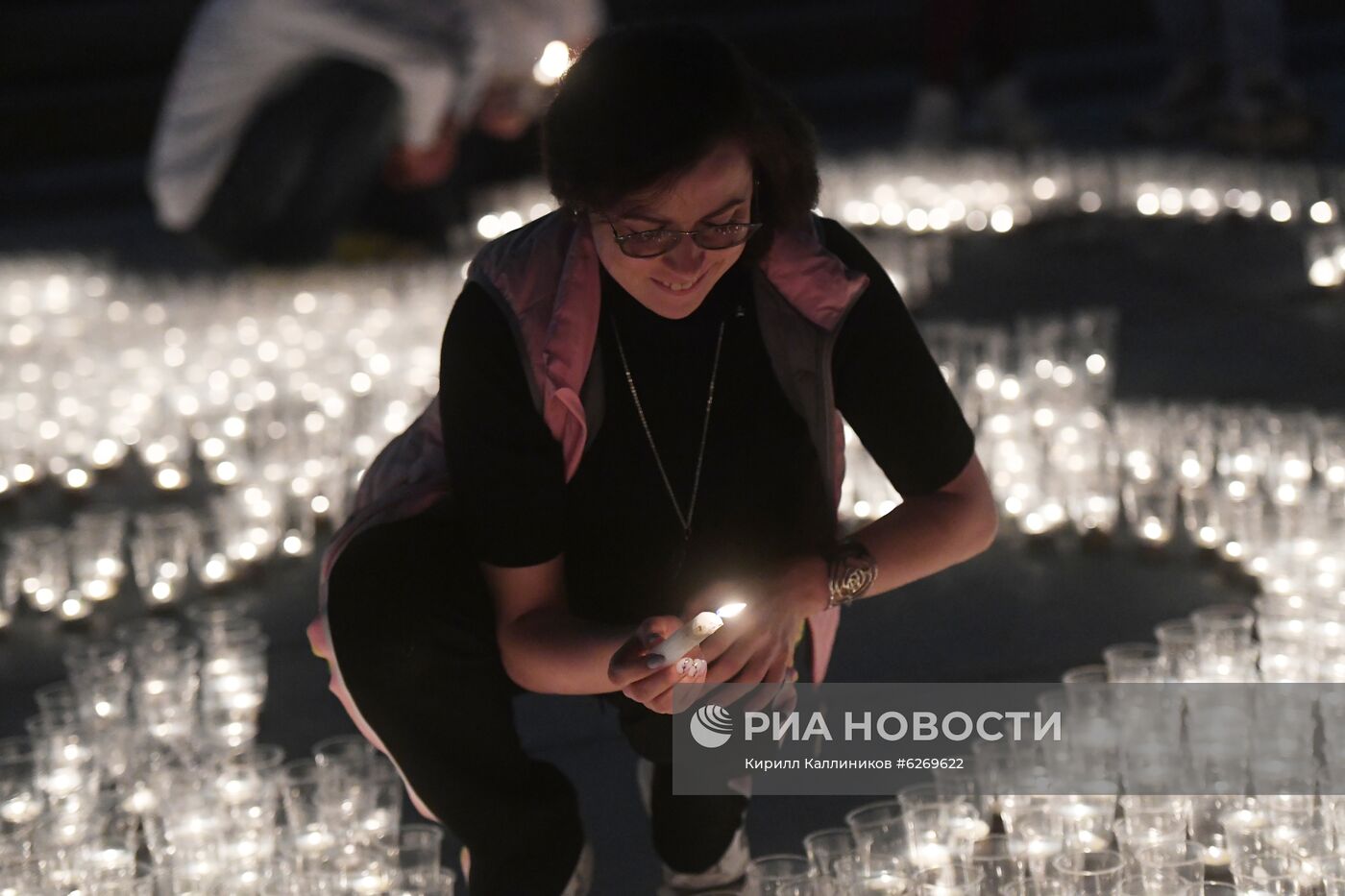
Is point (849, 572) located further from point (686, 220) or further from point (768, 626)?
point (686, 220)

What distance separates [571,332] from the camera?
7.36 ft

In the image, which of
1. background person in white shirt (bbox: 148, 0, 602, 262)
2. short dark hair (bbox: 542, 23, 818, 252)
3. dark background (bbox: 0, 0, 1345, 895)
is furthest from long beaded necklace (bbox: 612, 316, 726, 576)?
background person in white shirt (bbox: 148, 0, 602, 262)

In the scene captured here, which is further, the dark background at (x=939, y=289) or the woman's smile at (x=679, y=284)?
the dark background at (x=939, y=289)

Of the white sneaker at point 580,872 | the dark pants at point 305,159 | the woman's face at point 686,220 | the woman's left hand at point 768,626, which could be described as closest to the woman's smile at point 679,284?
the woman's face at point 686,220

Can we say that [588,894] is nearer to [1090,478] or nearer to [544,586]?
[544,586]

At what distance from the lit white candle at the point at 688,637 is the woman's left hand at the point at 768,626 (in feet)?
0.25

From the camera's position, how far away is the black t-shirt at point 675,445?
7.38 ft

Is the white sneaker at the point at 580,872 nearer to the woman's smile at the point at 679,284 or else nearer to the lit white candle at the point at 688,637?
the lit white candle at the point at 688,637

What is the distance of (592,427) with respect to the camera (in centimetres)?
234

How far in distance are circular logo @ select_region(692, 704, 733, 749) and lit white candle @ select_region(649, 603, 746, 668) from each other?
10.1 inches

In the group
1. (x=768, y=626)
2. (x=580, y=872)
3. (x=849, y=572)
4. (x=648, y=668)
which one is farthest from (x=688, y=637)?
(x=580, y=872)

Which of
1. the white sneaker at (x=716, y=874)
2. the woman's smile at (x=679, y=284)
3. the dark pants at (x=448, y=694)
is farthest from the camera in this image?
the white sneaker at (x=716, y=874)

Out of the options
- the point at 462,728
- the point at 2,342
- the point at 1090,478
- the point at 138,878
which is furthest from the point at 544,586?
the point at 2,342

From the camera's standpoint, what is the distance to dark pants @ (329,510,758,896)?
2262 millimetres
